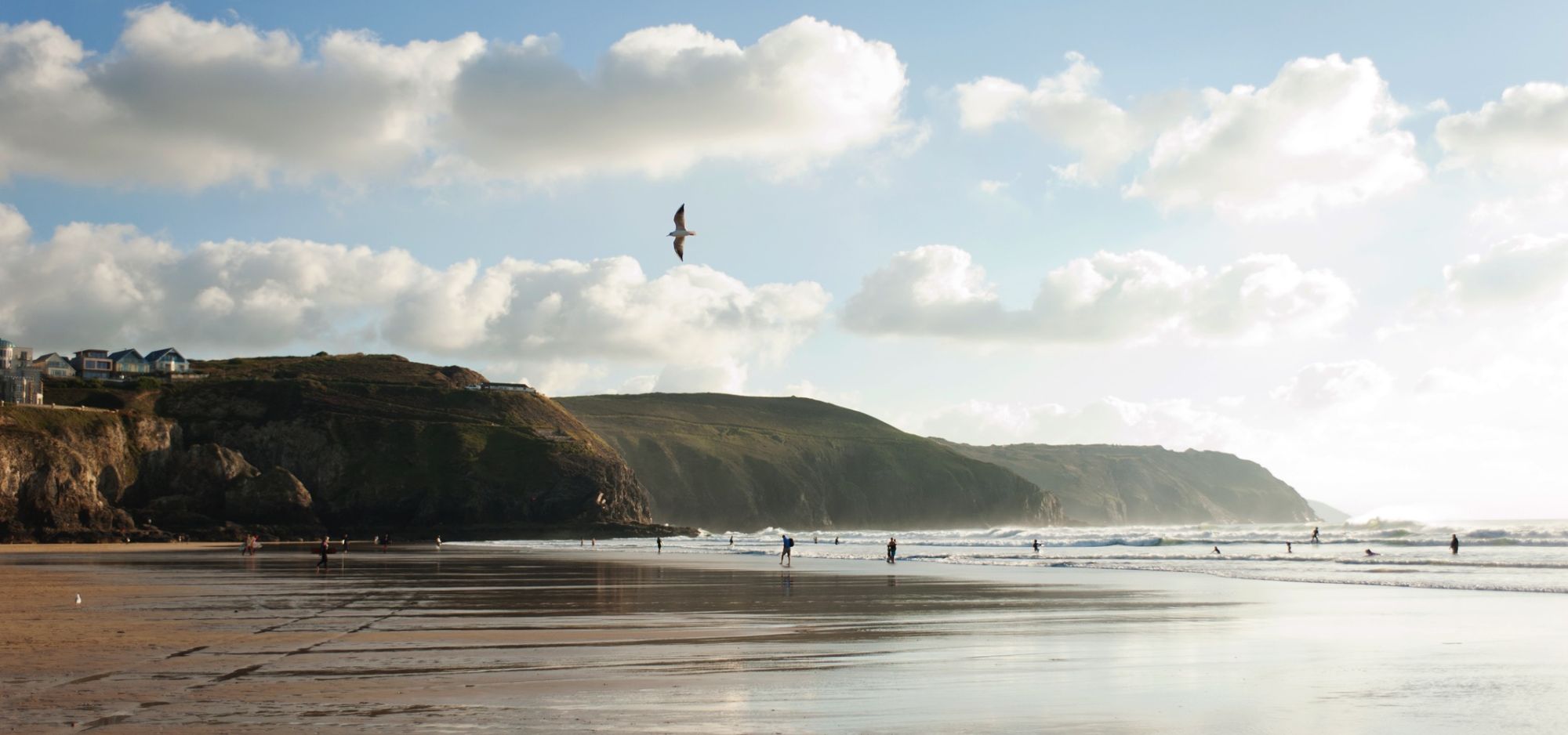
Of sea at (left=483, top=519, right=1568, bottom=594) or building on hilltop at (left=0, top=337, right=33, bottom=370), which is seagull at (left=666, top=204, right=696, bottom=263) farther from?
building on hilltop at (left=0, top=337, right=33, bottom=370)

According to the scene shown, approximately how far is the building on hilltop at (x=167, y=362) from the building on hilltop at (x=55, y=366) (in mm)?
9754

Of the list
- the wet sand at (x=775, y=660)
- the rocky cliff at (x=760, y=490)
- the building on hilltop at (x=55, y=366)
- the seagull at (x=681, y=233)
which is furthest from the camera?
the rocky cliff at (x=760, y=490)

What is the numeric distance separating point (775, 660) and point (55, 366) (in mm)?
155020

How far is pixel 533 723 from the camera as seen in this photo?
10430 mm

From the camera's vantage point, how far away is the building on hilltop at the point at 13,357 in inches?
5157

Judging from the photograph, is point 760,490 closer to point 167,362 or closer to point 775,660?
point 167,362

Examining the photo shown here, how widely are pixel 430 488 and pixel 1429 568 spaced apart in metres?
100

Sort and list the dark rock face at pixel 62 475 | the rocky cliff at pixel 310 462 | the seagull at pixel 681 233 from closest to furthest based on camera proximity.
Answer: the seagull at pixel 681 233 < the dark rock face at pixel 62 475 < the rocky cliff at pixel 310 462

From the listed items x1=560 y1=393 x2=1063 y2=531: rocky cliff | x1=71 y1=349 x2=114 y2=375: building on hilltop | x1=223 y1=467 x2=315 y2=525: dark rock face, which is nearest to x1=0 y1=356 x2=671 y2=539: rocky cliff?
x1=223 y1=467 x2=315 y2=525: dark rock face

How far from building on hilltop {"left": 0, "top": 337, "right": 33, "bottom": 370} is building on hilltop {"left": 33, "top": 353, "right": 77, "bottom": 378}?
1.22m

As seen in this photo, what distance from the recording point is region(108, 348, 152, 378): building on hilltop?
153125 mm

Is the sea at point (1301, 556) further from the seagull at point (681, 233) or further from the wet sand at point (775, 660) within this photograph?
the seagull at point (681, 233)

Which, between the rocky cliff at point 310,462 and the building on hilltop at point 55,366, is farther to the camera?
the building on hilltop at point 55,366

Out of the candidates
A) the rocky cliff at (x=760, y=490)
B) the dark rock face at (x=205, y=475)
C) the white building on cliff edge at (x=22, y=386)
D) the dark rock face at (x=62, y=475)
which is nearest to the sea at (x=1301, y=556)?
the dark rock face at (x=205, y=475)
